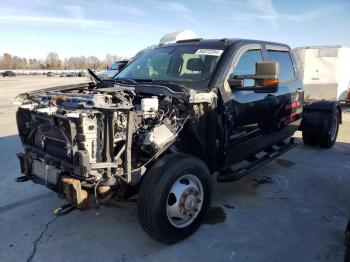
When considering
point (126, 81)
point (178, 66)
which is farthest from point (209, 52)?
point (126, 81)

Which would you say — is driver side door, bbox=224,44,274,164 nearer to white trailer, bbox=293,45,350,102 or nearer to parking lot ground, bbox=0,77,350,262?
parking lot ground, bbox=0,77,350,262

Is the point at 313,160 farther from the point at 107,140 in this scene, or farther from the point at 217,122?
the point at 107,140

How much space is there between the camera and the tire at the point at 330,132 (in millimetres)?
6927

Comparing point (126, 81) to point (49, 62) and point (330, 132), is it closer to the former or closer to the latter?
point (330, 132)

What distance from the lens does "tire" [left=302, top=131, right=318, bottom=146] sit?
7.14m

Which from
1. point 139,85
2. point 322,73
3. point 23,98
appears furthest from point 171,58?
point 322,73

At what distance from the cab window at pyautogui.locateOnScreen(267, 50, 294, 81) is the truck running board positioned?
1120 millimetres

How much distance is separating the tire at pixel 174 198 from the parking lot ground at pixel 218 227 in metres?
0.19

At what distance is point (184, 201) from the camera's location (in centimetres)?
350

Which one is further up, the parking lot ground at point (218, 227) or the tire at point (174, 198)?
the tire at point (174, 198)

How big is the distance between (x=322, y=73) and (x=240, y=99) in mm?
10488

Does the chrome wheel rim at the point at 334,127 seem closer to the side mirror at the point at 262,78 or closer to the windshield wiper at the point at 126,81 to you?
the side mirror at the point at 262,78

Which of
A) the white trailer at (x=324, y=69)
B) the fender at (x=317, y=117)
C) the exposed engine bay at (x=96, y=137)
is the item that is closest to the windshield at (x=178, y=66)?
the exposed engine bay at (x=96, y=137)

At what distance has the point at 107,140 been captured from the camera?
10.3ft
